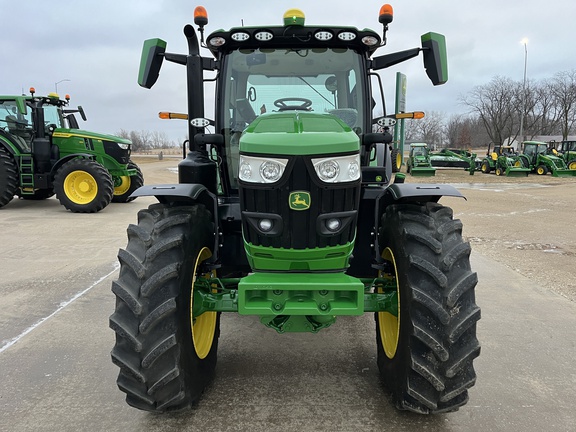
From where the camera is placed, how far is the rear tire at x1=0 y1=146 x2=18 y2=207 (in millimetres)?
10727

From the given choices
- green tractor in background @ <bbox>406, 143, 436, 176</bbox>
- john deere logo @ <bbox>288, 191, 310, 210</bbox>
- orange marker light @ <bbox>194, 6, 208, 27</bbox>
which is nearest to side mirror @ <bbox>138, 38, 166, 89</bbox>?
orange marker light @ <bbox>194, 6, 208, 27</bbox>

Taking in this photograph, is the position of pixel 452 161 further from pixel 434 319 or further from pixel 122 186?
pixel 434 319

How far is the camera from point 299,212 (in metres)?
2.48

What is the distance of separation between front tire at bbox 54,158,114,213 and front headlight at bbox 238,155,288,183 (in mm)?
9192

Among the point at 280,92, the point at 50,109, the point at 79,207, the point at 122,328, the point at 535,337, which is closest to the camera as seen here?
the point at 122,328

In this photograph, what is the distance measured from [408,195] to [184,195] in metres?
1.38

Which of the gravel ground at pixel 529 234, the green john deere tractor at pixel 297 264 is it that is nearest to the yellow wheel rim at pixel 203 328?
the green john deere tractor at pixel 297 264

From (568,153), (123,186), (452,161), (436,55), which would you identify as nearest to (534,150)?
(568,153)

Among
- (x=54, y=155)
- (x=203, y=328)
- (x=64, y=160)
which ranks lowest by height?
(x=203, y=328)

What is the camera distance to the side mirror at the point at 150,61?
3205 mm

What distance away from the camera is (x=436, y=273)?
2.41 meters

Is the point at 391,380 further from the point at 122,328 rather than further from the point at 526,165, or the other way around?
the point at 526,165

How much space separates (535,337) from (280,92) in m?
3.05

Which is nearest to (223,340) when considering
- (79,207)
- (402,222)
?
(402,222)
